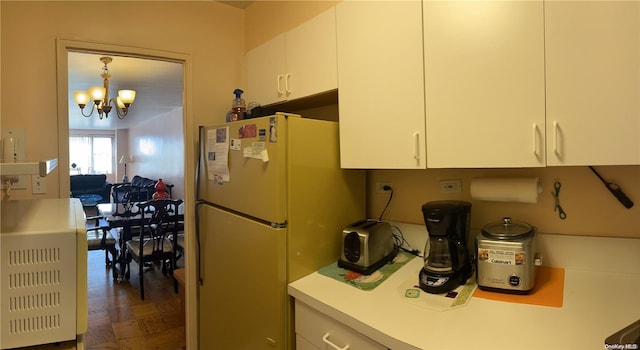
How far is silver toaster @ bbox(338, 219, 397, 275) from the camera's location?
154cm

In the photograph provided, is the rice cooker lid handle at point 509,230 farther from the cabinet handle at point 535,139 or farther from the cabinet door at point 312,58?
the cabinet door at point 312,58

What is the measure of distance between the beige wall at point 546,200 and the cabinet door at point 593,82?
0.97 ft

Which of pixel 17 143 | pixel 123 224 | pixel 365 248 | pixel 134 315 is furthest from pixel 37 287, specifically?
pixel 123 224

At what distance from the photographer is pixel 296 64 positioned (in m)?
1.93

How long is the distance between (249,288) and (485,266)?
3.40 feet

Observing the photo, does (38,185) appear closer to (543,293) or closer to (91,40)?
(91,40)

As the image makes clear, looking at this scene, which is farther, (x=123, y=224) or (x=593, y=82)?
(x=123, y=224)

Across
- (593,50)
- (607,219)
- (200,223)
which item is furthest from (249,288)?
(593,50)

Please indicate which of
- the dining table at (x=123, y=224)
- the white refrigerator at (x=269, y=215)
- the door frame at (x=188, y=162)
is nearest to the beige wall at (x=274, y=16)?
the door frame at (x=188, y=162)

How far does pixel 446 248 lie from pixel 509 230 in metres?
0.24

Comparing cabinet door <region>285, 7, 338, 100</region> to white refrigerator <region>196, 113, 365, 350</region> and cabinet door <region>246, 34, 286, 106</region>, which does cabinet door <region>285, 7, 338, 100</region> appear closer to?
cabinet door <region>246, 34, 286, 106</region>

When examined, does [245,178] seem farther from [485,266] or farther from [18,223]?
[485,266]

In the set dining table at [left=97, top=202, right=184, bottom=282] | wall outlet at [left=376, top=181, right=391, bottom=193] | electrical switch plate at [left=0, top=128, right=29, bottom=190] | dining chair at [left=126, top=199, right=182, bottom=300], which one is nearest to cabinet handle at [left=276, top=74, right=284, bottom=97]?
wall outlet at [left=376, top=181, right=391, bottom=193]

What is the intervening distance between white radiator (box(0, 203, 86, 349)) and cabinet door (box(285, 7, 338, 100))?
1.25 metres
